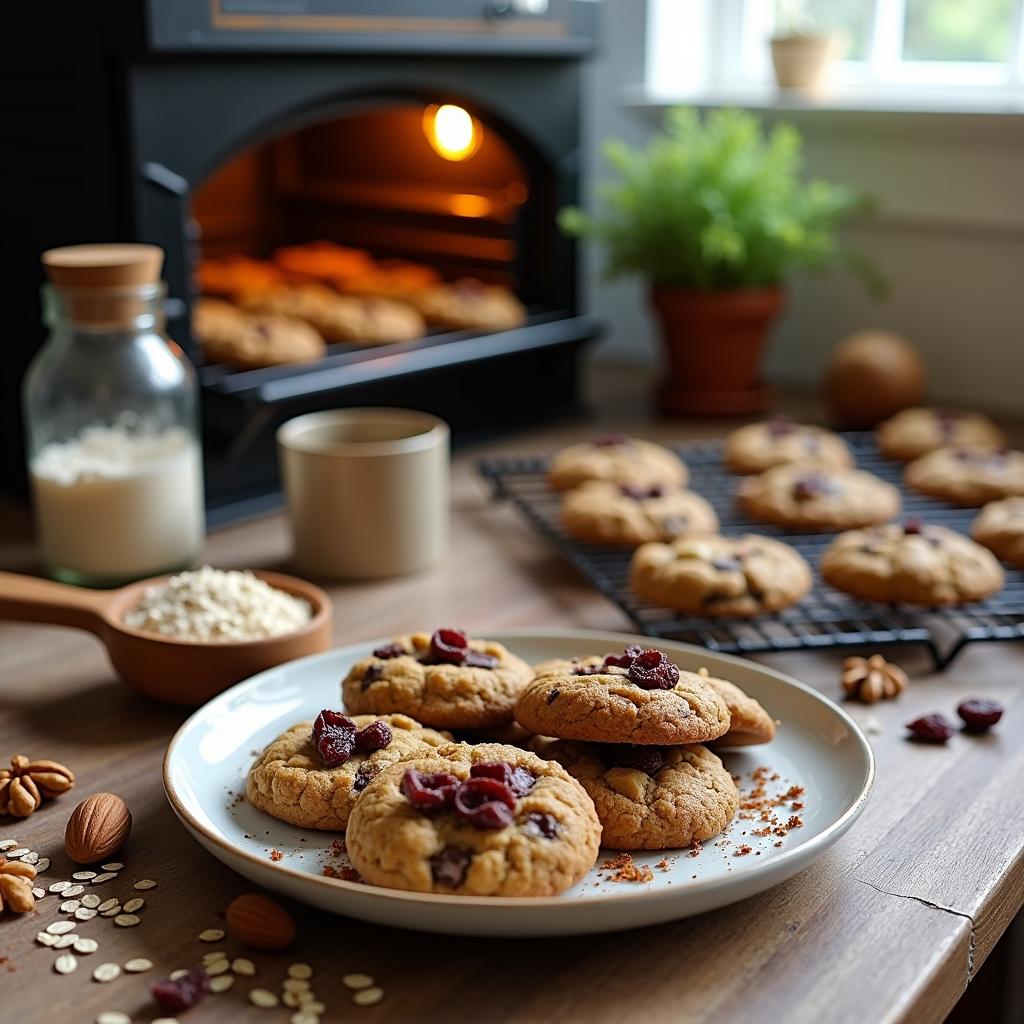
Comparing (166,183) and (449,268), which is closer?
(166,183)

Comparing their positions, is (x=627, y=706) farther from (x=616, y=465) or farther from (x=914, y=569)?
(x=616, y=465)

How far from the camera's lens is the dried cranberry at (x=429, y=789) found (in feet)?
2.43

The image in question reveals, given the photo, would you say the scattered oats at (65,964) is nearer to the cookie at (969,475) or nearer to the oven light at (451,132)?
the cookie at (969,475)

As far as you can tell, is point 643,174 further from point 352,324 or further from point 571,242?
point 352,324

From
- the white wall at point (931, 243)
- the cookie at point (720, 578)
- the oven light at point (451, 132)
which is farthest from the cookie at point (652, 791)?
the white wall at point (931, 243)

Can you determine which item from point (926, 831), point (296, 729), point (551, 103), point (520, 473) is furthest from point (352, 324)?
point (926, 831)

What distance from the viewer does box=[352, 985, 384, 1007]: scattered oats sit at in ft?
2.33

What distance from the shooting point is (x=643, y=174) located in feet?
6.33

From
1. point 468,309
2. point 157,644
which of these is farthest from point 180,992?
point 468,309

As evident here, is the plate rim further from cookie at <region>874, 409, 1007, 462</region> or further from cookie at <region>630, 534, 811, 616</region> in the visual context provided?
cookie at <region>874, 409, 1007, 462</region>

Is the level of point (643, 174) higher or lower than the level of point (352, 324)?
higher

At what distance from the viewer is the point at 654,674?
0.86 meters

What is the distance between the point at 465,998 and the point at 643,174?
145 centimetres

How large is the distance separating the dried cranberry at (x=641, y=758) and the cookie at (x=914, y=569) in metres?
0.46
